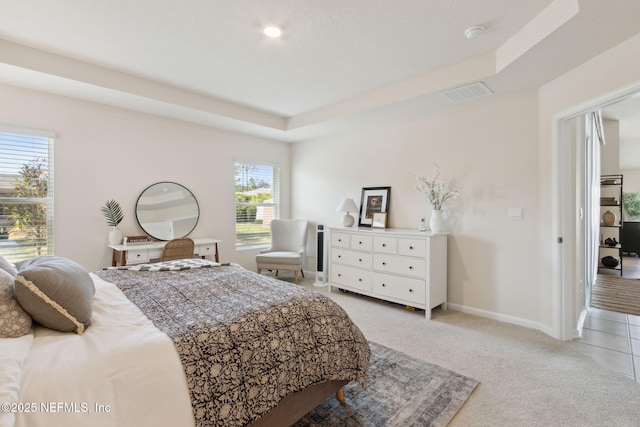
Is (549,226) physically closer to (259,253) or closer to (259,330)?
(259,330)

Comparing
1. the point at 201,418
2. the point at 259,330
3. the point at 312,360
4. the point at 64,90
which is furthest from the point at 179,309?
the point at 64,90

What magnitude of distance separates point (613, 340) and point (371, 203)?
284 centimetres

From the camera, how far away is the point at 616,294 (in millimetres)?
4152

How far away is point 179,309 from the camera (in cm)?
161

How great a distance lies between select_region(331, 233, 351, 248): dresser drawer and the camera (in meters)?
4.11

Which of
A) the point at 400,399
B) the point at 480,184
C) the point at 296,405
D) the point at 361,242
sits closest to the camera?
the point at 296,405

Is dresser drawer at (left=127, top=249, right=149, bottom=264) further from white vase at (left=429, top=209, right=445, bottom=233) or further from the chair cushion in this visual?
white vase at (left=429, top=209, right=445, bottom=233)

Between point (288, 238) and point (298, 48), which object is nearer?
point (298, 48)

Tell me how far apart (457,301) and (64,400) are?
11.9 feet

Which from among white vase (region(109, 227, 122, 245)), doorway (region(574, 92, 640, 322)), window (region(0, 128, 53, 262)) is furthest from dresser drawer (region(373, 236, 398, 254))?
window (region(0, 128, 53, 262))

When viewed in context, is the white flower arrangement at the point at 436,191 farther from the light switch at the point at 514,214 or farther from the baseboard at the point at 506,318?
the baseboard at the point at 506,318

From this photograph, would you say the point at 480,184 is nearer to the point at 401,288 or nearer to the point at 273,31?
the point at 401,288

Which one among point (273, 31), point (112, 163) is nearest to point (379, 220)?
point (273, 31)

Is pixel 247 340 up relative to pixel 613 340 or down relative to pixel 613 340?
up
